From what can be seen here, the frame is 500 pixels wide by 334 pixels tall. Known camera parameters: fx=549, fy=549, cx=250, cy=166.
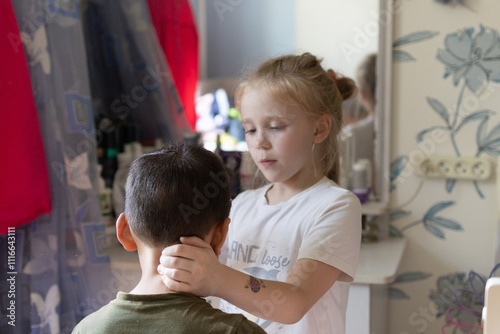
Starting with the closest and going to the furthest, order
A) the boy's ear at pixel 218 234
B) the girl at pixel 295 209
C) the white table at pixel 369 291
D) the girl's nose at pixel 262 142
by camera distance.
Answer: the boy's ear at pixel 218 234 → the girl at pixel 295 209 → the girl's nose at pixel 262 142 → the white table at pixel 369 291

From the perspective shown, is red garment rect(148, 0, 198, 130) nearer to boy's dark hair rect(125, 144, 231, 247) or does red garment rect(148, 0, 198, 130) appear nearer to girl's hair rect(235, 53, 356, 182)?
→ girl's hair rect(235, 53, 356, 182)

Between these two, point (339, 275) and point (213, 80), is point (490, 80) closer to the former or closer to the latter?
point (213, 80)

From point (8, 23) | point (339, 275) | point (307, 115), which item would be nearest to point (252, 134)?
point (307, 115)

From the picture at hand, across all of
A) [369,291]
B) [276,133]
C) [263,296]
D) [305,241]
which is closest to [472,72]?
[369,291]

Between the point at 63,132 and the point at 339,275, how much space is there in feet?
2.53

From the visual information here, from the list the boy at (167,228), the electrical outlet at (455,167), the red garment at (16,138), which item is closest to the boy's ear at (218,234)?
the boy at (167,228)

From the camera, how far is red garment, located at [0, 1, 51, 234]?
1154mm

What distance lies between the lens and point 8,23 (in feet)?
3.82

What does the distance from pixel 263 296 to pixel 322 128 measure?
0.43m

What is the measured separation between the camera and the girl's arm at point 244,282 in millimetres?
763

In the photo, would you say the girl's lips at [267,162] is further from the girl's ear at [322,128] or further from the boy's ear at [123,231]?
the boy's ear at [123,231]

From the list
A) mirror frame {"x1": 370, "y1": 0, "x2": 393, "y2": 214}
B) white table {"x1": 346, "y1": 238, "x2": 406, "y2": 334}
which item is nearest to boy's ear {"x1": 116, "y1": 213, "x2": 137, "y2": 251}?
white table {"x1": 346, "y1": 238, "x2": 406, "y2": 334}

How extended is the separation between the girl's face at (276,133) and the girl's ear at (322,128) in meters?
0.02

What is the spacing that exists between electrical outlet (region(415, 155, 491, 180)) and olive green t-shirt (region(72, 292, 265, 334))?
4.62 ft
